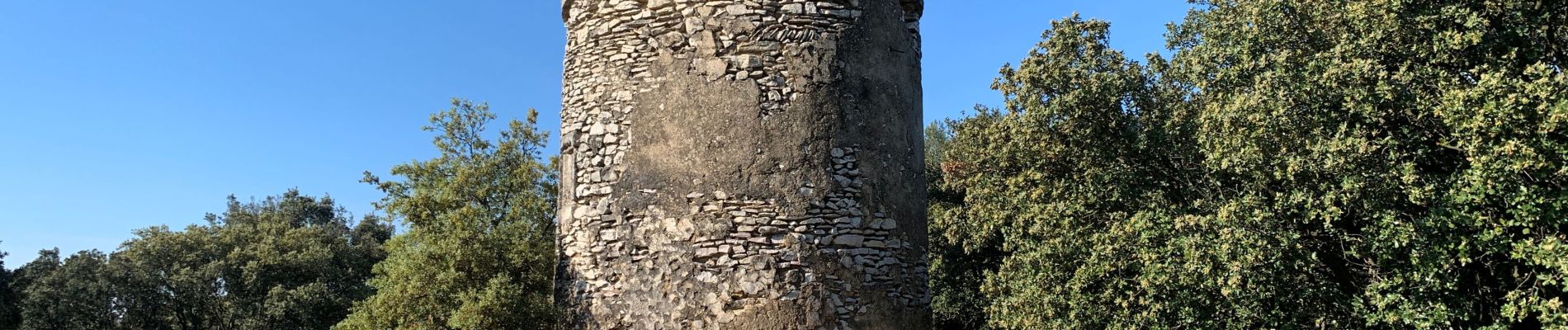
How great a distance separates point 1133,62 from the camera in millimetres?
12727

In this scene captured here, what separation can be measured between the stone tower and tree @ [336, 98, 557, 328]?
1286mm

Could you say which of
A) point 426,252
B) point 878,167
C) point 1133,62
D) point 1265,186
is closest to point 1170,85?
point 1133,62

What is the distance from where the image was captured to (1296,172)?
959 cm

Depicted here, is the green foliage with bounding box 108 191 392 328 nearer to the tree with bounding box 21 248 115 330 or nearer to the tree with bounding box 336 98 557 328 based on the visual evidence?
the tree with bounding box 21 248 115 330

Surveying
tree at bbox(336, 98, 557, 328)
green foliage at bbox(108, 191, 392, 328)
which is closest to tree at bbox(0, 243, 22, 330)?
green foliage at bbox(108, 191, 392, 328)

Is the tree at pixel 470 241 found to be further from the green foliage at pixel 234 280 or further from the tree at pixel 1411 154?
the green foliage at pixel 234 280

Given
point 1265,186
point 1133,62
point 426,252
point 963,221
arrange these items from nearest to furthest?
point 426,252, point 1265,186, point 1133,62, point 963,221

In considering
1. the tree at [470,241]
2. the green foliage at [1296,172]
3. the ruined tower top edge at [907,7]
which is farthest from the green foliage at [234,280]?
the ruined tower top edge at [907,7]

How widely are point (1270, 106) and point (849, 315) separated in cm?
608

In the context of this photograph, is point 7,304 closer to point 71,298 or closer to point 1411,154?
point 71,298

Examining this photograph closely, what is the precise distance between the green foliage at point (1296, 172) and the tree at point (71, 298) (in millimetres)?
25578

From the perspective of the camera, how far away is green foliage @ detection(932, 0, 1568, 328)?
8.55m

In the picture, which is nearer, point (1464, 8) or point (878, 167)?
point (878, 167)

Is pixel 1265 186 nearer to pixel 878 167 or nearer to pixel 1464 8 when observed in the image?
pixel 1464 8
